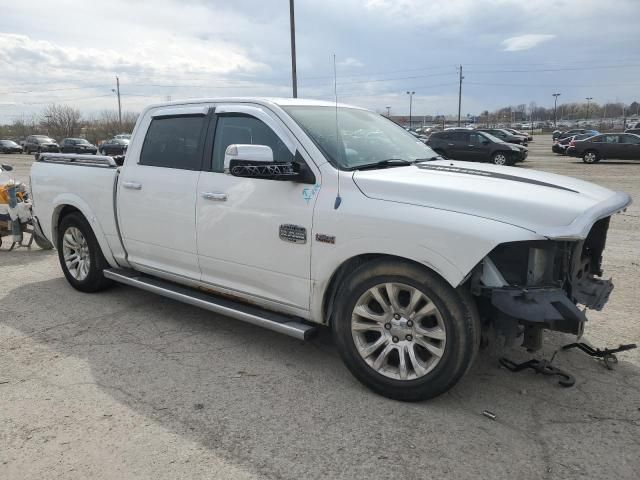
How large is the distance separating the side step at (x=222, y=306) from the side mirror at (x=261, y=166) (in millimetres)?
1014

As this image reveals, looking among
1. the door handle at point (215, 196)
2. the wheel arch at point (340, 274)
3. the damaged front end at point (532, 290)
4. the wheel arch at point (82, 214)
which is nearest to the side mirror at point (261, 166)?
the door handle at point (215, 196)

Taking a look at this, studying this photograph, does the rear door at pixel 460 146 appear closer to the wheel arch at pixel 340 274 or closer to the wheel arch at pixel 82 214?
the wheel arch at pixel 82 214

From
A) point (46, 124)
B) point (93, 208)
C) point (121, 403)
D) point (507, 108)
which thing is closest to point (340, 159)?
point (121, 403)

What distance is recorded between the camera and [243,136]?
4.04 metres

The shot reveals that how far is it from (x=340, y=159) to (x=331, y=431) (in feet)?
5.74

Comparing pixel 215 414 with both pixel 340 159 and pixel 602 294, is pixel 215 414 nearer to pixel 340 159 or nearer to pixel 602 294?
pixel 340 159

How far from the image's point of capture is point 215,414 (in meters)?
3.20

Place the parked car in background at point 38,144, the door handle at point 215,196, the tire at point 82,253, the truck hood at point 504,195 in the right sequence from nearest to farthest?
the truck hood at point 504,195 < the door handle at point 215,196 < the tire at point 82,253 < the parked car in background at point 38,144

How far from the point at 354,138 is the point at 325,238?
97 cm

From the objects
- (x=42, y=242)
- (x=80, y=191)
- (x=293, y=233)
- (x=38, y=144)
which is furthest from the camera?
(x=38, y=144)

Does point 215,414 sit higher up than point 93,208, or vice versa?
point 93,208

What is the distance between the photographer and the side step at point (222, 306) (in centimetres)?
365

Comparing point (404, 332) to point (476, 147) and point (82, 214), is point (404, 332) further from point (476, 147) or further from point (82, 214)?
point (476, 147)

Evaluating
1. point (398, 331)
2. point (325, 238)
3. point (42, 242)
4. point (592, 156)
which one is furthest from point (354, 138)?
point (592, 156)
